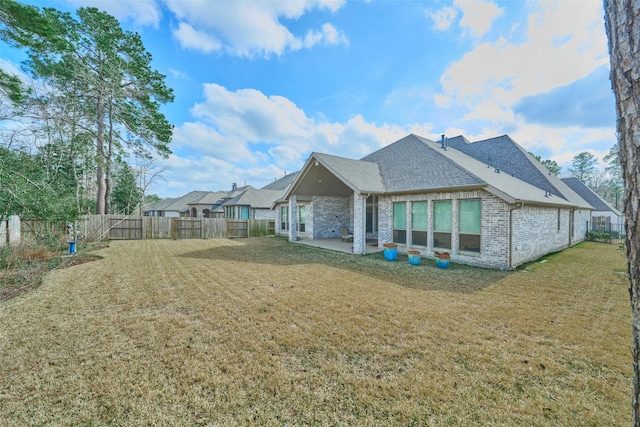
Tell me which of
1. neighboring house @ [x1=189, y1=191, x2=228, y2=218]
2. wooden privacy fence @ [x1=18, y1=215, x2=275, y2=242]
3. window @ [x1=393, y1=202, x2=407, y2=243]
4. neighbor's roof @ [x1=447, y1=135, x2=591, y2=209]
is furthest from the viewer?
neighboring house @ [x1=189, y1=191, x2=228, y2=218]

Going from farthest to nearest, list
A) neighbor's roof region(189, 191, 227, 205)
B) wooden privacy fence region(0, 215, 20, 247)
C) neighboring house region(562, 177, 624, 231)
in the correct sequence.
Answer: neighbor's roof region(189, 191, 227, 205), neighboring house region(562, 177, 624, 231), wooden privacy fence region(0, 215, 20, 247)

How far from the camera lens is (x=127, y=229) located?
715 inches

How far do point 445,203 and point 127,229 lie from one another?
20689mm

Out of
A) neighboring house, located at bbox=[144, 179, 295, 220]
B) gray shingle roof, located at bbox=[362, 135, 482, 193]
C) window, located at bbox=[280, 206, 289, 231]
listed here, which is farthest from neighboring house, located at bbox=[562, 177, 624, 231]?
neighboring house, located at bbox=[144, 179, 295, 220]

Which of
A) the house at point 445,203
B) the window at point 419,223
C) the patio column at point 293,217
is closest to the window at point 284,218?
Result: the house at point 445,203

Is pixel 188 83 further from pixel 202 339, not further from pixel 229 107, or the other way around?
pixel 202 339

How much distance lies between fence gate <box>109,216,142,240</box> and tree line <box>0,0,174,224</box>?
5.56 feet

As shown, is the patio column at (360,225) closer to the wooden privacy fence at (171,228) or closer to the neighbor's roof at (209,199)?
the wooden privacy fence at (171,228)

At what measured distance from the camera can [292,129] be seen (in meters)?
21.7

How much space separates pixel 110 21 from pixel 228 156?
14.9m

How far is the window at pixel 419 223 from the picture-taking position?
11070 mm

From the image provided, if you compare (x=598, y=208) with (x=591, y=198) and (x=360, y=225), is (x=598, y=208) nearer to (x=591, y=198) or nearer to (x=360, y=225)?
(x=591, y=198)

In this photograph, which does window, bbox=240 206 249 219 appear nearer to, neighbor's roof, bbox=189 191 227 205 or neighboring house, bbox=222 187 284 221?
neighboring house, bbox=222 187 284 221

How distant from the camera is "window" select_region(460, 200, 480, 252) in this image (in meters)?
9.57
